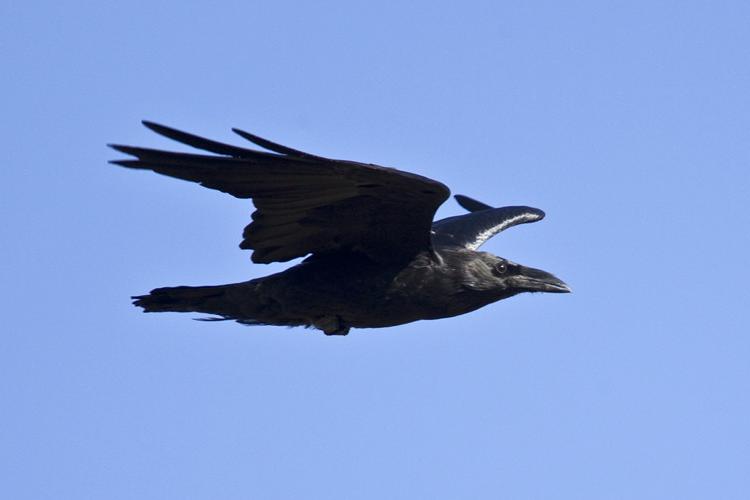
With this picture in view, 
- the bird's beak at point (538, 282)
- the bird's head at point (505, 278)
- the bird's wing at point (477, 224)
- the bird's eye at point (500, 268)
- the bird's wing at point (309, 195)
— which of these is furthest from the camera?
the bird's wing at point (477, 224)

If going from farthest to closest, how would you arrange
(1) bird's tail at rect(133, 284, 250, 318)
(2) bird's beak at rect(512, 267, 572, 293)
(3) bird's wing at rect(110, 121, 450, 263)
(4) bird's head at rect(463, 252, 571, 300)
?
(2) bird's beak at rect(512, 267, 572, 293)
(4) bird's head at rect(463, 252, 571, 300)
(1) bird's tail at rect(133, 284, 250, 318)
(3) bird's wing at rect(110, 121, 450, 263)

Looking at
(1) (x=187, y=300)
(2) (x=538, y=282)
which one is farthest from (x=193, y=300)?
(2) (x=538, y=282)

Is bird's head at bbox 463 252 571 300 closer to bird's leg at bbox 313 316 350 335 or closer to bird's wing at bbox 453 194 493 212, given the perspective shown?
bird's leg at bbox 313 316 350 335

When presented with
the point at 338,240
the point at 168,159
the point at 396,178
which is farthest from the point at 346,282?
the point at 168,159

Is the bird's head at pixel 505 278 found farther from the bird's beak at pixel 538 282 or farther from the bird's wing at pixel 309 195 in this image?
the bird's wing at pixel 309 195

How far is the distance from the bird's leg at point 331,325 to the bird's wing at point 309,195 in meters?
0.56

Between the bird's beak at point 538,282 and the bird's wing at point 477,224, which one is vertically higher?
the bird's wing at point 477,224

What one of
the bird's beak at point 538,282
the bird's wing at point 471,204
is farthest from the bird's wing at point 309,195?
the bird's wing at point 471,204

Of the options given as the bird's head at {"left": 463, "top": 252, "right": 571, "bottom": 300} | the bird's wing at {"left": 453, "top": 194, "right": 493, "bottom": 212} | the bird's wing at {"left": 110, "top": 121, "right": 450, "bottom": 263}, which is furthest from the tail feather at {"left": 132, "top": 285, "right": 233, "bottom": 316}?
the bird's wing at {"left": 453, "top": 194, "right": 493, "bottom": 212}

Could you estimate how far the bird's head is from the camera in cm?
1269

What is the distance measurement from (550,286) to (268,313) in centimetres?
254

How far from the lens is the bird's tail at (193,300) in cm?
1242

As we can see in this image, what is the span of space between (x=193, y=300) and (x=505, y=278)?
2.64 meters

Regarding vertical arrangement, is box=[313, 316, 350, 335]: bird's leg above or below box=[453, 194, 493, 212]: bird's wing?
Result: below
